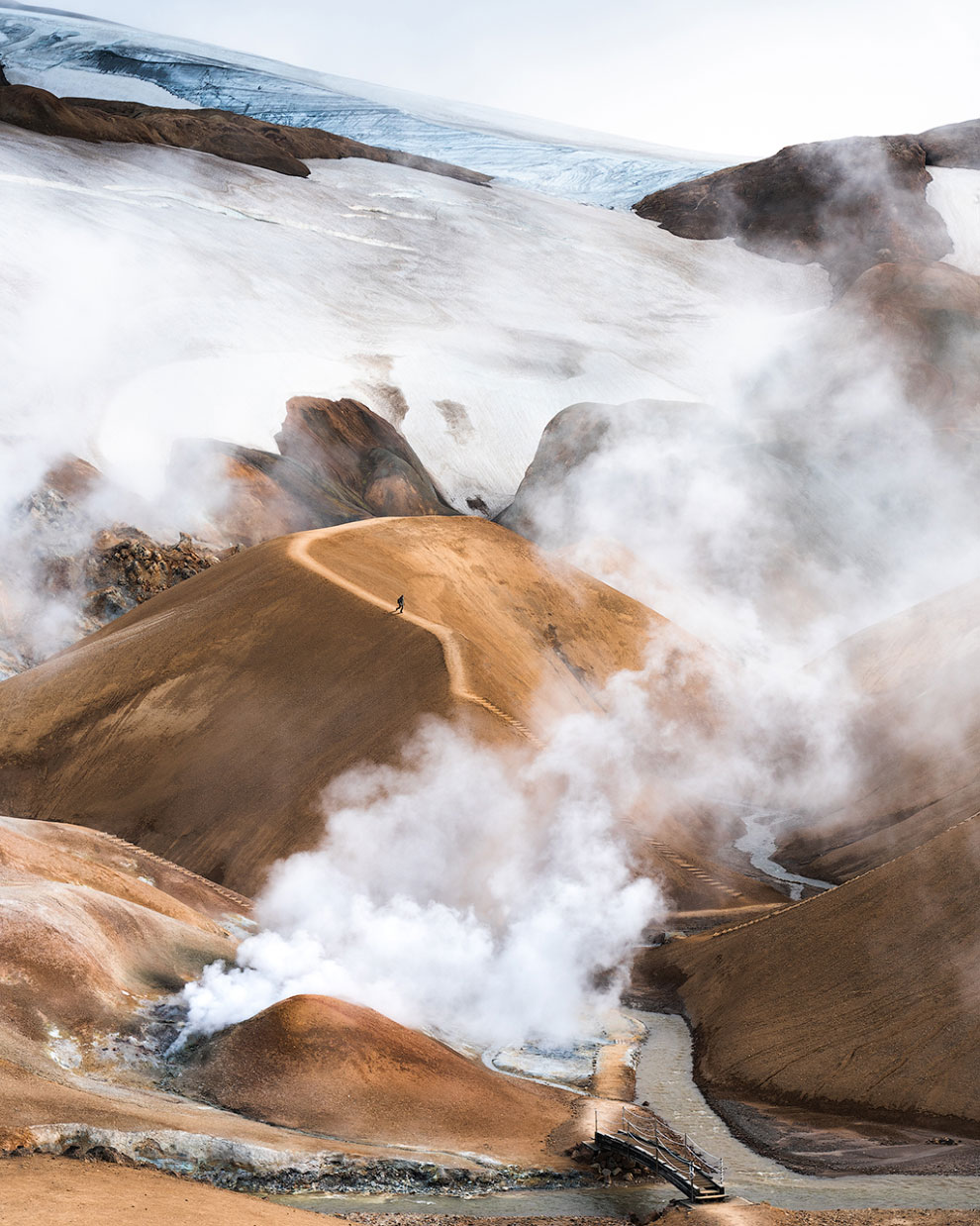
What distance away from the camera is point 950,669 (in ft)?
153

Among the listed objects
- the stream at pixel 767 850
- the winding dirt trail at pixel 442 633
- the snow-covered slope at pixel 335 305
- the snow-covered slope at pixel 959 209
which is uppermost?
the snow-covered slope at pixel 959 209

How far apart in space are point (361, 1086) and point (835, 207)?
11948 centimetres

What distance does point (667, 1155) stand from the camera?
18297 millimetres

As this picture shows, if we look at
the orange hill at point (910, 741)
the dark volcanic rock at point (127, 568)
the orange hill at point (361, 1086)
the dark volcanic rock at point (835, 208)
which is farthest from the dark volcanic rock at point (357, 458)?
the dark volcanic rock at point (835, 208)

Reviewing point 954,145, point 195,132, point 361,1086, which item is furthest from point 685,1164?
point 954,145

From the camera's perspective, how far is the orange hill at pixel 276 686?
33938 mm

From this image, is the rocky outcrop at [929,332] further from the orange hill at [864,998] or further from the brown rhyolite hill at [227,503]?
the orange hill at [864,998]

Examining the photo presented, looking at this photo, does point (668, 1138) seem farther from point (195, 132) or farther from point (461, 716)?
point (195, 132)

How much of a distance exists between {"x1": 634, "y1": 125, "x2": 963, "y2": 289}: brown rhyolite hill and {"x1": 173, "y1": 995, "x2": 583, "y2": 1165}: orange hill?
109838mm

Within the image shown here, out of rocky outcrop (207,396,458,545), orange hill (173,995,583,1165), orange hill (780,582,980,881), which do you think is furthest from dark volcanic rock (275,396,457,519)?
orange hill (173,995,583,1165)

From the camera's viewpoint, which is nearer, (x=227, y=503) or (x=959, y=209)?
(x=227, y=503)

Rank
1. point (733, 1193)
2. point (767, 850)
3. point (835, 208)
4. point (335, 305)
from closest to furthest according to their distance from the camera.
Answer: point (733, 1193) → point (767, 850) → point (335, 305) → point (835, 208)

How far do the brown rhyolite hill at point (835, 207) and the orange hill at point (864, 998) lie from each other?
103 meters

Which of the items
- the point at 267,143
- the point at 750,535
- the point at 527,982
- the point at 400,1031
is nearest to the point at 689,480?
the point at 750,535
